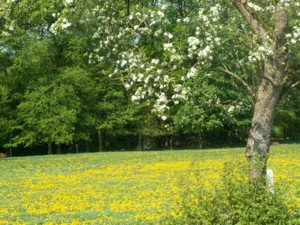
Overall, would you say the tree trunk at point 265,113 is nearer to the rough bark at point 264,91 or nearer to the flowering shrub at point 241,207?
the rough bark at point 264,91

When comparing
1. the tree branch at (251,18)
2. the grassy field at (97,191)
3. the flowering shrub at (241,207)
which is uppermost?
the tree branch at (251,18)

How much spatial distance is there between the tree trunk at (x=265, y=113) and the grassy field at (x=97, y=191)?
1.64 ft

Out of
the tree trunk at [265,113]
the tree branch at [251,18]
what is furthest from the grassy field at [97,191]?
the tree branch at [251,18]

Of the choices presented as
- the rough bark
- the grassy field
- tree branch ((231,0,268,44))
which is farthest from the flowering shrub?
tree branch ((231,0,268,44))

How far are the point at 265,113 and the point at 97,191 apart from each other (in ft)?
35.6

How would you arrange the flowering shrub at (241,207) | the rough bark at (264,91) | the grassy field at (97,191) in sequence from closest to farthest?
the flowering shrub at (241,207) → the rough bark at (264,91) → the grassy field at (97,191)

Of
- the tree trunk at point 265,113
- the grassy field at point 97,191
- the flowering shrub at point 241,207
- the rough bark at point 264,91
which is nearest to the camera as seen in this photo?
the flowering shrub at point 241,207

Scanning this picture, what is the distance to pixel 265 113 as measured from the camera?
301 inches

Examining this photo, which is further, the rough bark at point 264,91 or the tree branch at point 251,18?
the tree branch at point 251,18

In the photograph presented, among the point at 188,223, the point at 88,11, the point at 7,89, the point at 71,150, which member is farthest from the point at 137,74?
the point at 71,150

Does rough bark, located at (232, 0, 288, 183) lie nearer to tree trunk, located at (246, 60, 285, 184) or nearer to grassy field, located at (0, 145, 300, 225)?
tree trunk, located at (246, 60, 285, 184)

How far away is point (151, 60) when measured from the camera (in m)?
7.88

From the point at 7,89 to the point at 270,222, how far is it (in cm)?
4359

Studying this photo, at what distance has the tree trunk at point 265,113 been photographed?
7.61m
